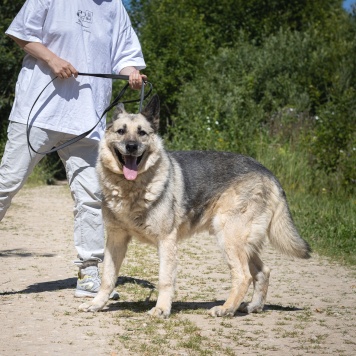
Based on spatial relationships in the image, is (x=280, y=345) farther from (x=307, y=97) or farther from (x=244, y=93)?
(x=307, y=97)

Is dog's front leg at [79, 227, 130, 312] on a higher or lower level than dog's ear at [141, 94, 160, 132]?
lower

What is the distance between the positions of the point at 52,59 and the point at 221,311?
2.46 metres

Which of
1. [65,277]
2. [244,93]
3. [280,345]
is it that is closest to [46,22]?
[65,277]

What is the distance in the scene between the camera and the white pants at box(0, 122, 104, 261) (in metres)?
5.97

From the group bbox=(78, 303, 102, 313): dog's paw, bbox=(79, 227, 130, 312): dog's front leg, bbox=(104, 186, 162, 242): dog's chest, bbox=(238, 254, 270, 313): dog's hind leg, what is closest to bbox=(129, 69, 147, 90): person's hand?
bbox=(104, 186, 162, 242): dog's chest

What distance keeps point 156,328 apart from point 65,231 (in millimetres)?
5326

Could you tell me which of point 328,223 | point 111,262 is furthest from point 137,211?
point 328,223

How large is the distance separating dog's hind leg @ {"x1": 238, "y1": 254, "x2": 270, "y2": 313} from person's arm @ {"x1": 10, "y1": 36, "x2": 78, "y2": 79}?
2239 mm

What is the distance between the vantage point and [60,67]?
5.83m

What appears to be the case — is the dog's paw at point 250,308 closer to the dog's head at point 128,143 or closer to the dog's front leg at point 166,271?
the dog's front leg at point 166,271

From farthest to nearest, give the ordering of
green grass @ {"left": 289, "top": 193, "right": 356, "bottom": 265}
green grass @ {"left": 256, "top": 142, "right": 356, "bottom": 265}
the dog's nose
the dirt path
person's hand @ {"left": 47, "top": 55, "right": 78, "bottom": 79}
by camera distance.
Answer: green grass @ {"left": 256, "top": 142, "right": 356, "bottom": 265}, green grass @ {"left": 289, "top": 193, "right": 356, "bottom": 265}, person's hand @ {"left": 47, "top": 55, "right": 78, "bottom": 79}, the dog's nose, the dirt path

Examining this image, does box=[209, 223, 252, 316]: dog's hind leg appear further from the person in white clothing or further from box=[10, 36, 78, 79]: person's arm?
box=[10, 36, 78, 79]: person's arm

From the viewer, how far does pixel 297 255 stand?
6168mm

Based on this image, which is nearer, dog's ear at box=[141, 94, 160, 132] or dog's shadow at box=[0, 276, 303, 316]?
dog's ear at box=[141, 94, 160, 132]
